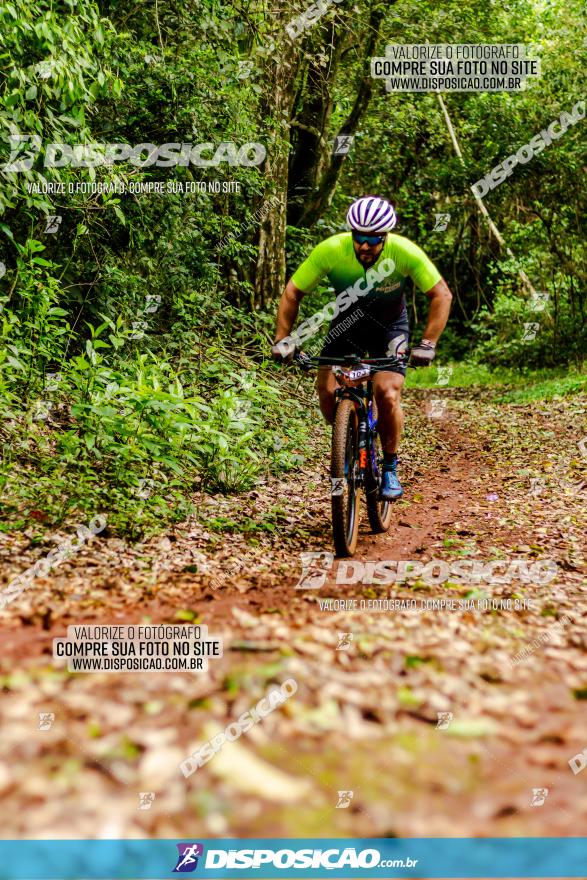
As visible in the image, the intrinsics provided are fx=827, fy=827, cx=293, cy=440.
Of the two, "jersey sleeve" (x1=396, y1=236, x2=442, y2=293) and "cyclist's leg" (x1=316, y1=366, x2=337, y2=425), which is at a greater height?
"jersey sleeve" (x1=396, y1=236, x2=442, y2=293)

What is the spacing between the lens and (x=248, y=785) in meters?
2.46

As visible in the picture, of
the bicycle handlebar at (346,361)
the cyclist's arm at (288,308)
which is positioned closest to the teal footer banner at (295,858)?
the bicycle handlebar at (346,361)

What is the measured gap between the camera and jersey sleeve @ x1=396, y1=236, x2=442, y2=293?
5.79 meters

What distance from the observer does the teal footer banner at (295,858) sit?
226 cm

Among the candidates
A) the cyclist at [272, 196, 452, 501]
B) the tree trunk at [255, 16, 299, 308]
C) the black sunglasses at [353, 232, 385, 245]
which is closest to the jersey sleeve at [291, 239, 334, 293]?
the cyclist at [272, 196, 452, 501]

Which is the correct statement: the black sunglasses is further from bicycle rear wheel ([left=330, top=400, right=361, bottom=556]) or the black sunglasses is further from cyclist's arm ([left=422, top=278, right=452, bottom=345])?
bicycle rear wheel ([left=330, top=400, right=361, bottom=556])

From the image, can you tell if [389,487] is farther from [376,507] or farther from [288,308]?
[288,308]

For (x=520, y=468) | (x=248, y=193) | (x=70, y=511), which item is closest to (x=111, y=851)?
(x=70, y=511)

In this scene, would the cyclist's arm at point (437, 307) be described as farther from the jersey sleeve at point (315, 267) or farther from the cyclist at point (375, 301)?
the jersey sleeve at point (315, 267)

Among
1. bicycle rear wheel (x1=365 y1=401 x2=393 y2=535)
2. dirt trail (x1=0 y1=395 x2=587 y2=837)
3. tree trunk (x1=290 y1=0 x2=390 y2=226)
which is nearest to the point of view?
dirt trail (x1=0 y1=395 x2=587 y2=837)

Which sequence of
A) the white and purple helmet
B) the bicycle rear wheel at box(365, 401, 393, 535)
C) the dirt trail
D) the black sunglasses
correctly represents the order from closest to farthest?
the dirt trail → the white and purple helmet → the black sunglasses → the bicycle rear wheel at box(365, 401, 393, 535)

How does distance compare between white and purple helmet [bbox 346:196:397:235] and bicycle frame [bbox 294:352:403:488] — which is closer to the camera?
white and purple helmet [bbox 346:196:397:235]

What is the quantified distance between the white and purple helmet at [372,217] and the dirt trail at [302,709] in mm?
2308

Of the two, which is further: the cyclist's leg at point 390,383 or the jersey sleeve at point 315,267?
the cyclist's leg at point 390,383
